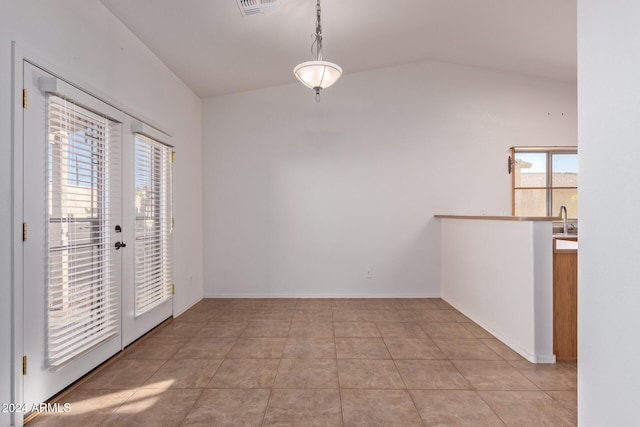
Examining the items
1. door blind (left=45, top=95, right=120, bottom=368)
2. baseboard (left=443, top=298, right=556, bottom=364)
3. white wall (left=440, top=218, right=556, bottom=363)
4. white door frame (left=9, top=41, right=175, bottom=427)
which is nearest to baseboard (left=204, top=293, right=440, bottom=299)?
white wall (left=440, top=218, right=556, bottom=363)

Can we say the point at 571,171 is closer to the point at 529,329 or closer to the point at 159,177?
the point at 529,329

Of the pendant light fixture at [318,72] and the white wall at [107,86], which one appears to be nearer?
the white wall at [107,86]

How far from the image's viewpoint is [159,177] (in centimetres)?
366

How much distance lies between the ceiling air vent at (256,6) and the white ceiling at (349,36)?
0.07 m

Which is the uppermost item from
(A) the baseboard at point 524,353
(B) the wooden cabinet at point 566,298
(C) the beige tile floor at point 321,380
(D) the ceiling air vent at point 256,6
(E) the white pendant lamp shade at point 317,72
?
(D) the ceiling air vent at point 256,6

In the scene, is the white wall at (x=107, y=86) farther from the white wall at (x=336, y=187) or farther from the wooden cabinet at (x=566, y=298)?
the wooden cabinet at (x=566, y=298)

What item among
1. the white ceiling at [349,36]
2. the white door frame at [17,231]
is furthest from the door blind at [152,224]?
the white door frame at [17,231]

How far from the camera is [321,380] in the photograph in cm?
245

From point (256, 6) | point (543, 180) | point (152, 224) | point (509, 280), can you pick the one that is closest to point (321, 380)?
point (509, 280)

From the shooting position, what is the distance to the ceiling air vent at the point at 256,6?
2877 millimetres

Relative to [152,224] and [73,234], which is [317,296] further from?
[73,234]

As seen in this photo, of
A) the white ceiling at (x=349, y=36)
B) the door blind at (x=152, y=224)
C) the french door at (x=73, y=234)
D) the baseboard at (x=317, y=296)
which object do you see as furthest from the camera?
the baseboard at (x=317, y=296)

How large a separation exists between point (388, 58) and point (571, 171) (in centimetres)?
316
